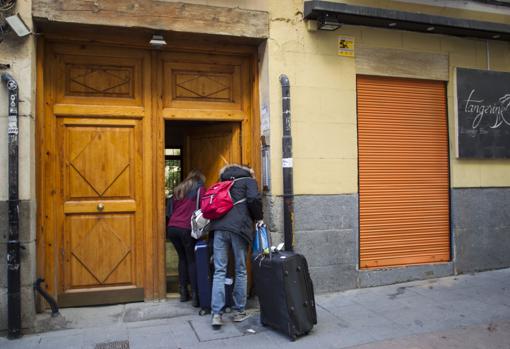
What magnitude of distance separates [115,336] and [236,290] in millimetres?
1351

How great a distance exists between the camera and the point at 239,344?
450cm

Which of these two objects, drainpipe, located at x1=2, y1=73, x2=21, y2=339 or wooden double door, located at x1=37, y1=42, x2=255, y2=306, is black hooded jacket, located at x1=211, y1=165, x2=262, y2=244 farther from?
drainpipe, located at x1=2, y1=73, x2=21, y2=339

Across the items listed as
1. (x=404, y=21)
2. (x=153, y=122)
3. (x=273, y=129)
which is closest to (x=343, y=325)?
(x=273, y=129)

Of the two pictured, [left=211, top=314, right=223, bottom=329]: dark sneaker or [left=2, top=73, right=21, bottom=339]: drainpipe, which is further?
[left=211, top=314, right=223, bottom=329]: dark sneaker

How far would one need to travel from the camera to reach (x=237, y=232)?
4953 millimetres

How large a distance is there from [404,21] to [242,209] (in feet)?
10.9

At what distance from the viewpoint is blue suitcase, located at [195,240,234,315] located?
5.38 metres

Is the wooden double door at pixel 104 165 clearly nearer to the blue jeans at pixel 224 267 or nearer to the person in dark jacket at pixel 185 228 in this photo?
the person in dark jacket at pixel 185 228

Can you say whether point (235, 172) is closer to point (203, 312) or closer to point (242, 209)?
point (242, 209)

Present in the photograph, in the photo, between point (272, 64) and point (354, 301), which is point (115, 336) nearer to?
point (354, 301)

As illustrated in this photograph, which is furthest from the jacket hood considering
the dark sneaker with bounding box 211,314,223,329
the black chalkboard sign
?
the black chalkboard sign

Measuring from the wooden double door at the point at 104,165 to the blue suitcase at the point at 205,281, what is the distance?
0.60 meters

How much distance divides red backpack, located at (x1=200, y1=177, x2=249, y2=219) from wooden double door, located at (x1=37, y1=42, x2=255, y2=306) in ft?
3.08

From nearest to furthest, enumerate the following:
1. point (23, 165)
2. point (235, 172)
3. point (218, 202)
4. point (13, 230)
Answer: point (13, 230) → point (23, 165) → point (218, 202) → point (235, 172)
